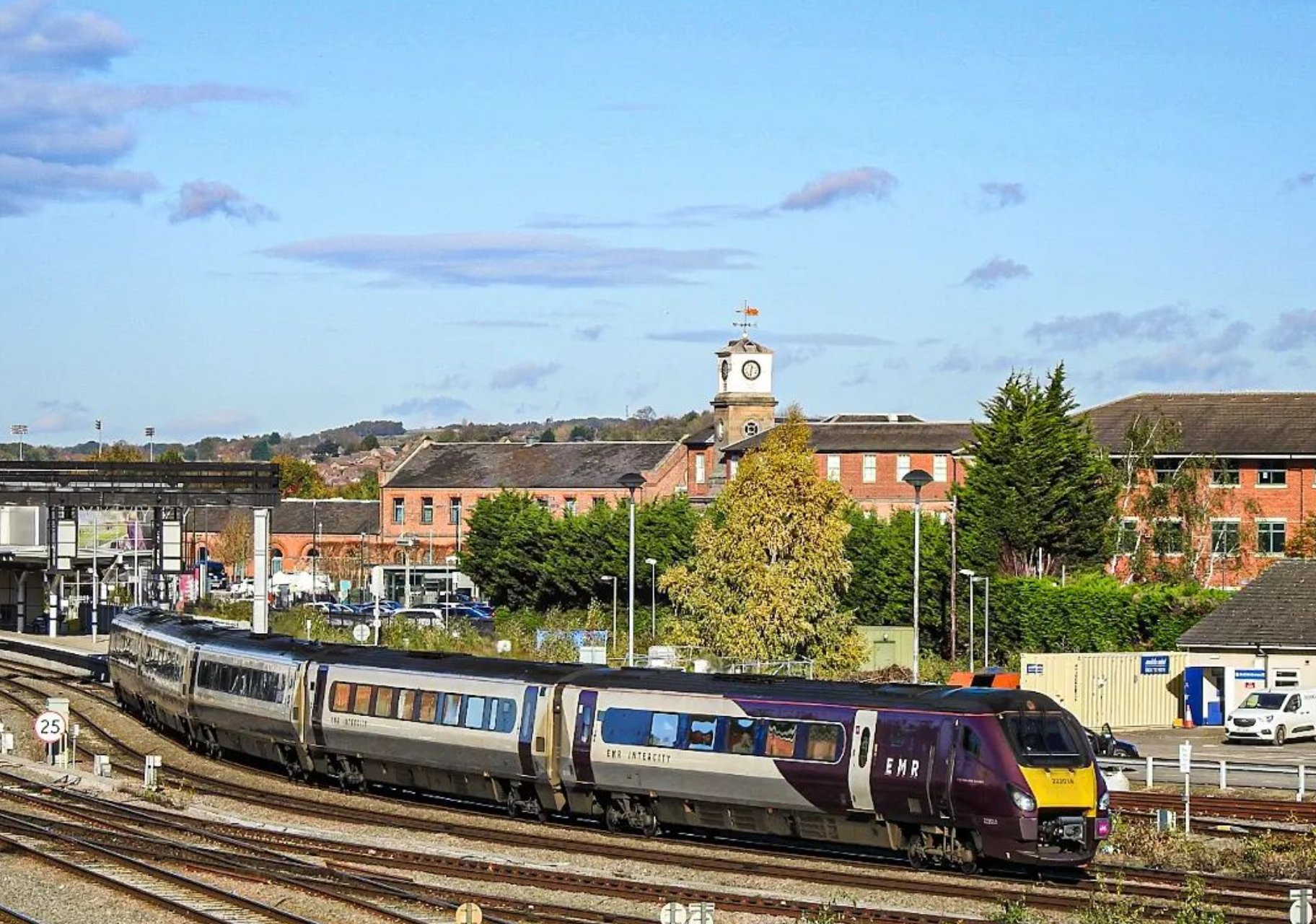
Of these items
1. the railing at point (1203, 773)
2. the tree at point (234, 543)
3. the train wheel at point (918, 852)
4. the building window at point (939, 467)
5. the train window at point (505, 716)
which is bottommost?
the railing at point (1203, 773)

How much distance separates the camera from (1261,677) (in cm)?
5397

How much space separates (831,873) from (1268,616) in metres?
33.7

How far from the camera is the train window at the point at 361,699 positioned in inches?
1352

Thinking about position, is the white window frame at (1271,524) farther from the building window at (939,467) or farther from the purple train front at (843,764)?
the purple train front at (843,764)

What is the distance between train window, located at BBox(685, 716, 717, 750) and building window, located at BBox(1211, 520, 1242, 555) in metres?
52.9

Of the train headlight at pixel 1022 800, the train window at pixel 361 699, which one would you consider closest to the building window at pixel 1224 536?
the train window at pixel 361 699

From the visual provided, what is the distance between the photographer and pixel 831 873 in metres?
25.2

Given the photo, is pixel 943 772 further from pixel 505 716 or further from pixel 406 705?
pixel 406 705

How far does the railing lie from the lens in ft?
121

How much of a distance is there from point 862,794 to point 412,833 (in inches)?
312

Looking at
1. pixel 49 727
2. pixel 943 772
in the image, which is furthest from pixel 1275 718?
pixel 49 727

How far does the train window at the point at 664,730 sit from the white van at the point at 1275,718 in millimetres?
25700

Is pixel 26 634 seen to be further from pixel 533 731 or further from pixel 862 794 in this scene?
pixel 862 794

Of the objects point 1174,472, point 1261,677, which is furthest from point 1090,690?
point 1174,472
